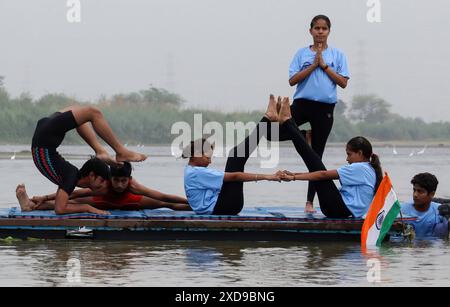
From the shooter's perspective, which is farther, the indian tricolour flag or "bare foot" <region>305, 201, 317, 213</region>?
"bare foot" <region>305, 201, 317, 213</region>

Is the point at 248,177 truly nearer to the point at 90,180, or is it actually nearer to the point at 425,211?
the point at 90,180

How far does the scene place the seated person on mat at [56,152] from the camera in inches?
480

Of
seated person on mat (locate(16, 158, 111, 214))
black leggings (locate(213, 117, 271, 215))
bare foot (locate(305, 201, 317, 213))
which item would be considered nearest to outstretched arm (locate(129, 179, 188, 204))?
seated person on mat (locate(16, 158, 111, 214))

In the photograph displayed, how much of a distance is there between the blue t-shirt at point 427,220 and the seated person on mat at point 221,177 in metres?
1.70

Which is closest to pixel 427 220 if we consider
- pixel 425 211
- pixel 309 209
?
pixel 425 211

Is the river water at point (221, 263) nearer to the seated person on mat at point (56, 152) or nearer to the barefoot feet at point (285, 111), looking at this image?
the seated person on mat at point (56, 152)

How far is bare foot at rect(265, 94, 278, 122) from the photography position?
12148 millimetres

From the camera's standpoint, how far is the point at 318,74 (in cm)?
1269

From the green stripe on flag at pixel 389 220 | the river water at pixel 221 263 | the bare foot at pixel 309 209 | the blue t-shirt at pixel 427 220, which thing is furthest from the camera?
the bare foot at pixel 309 209

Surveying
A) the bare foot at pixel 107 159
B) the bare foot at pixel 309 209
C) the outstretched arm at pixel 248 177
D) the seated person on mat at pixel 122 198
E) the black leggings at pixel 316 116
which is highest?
the black leggings at pixel 316 116

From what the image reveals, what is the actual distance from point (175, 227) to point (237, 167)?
2.88 ft

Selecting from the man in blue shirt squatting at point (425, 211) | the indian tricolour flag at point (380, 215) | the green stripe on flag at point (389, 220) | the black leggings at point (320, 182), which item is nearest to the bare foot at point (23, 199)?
the black leggings at point (320, 182)

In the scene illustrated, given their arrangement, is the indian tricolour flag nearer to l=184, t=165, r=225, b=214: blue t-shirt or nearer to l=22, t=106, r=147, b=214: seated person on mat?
l=184, t=165, r=225, b=214: blue t-shirt
